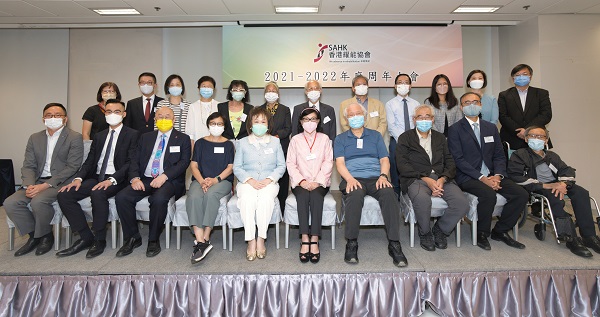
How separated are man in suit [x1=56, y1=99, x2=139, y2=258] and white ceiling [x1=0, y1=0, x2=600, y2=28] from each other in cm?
238

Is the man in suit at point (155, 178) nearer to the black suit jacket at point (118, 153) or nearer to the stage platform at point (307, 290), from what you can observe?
the black suit jacket at point (118, 153)

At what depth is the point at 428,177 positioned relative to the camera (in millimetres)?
3359

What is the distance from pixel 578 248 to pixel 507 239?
1.75ft

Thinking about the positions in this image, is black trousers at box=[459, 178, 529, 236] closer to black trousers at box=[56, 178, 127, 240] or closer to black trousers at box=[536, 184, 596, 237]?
black trousers at box=[536, 184, 596, 237]

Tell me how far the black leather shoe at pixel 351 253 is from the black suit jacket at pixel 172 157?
1.77 metres

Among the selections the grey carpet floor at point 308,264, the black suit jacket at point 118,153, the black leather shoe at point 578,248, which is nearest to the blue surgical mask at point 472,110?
the grey carpet floor at point 308,264

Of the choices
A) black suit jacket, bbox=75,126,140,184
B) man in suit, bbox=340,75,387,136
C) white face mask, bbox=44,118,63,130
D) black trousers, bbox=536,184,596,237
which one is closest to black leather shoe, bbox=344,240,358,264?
man in suit, bbox=340,75,387,136

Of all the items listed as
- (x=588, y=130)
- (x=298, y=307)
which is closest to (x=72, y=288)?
(x=298, y=307)

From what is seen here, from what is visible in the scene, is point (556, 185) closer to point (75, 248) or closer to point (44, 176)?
point (75, 248)

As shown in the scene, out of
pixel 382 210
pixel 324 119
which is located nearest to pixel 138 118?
pixel 324 119

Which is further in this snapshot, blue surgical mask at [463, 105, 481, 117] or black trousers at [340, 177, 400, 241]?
blue surgical mask at [463, 105, 481, 117]

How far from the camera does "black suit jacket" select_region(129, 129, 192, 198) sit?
3.42 meters

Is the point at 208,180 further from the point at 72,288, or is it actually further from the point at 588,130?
the point at 588,130

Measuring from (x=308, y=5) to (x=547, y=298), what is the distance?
452cm
